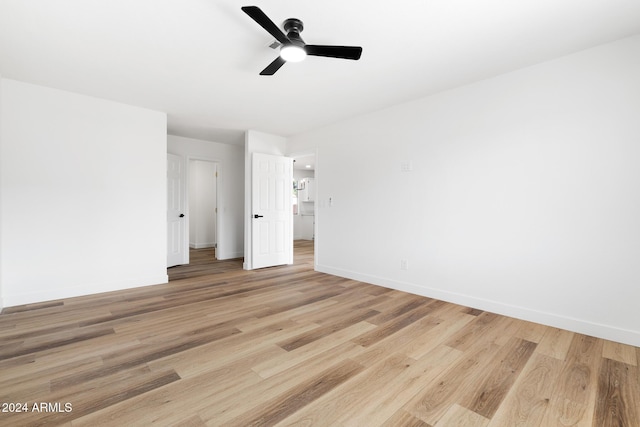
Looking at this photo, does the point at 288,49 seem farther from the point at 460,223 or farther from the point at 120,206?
the point at 120,206

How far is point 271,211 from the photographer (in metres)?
5.53

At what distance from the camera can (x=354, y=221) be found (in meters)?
4.57

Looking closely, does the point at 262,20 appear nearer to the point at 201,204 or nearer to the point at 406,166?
the point at 406,166

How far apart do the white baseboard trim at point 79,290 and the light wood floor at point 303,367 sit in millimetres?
197

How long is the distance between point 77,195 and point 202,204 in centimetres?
418

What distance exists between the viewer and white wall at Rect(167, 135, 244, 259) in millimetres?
6094

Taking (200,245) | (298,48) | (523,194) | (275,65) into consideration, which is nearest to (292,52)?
(298,48)

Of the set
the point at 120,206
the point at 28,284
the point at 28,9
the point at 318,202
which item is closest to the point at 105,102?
the point at 120,206

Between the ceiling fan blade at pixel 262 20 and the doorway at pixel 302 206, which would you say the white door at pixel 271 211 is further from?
the doorway at pixel 302 206

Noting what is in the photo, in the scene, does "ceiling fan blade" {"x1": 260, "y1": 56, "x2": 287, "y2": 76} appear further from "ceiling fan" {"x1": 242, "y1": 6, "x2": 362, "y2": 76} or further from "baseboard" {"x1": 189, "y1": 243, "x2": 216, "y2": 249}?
"baseboard" {"x1": 189, "y1": 243, "x2": 216, "y2": 249}

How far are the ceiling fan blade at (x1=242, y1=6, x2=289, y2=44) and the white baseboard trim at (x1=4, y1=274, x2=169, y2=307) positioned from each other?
3.77 m

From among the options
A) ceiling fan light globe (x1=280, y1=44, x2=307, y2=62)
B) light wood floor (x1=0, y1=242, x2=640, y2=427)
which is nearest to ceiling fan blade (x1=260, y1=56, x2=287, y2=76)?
ceiling fan light globe (x1=280, y1=44, x2=307, y2=62)

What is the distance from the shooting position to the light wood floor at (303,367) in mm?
1600

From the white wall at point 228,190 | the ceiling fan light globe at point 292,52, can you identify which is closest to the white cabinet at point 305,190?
the white wall at point 228,190
